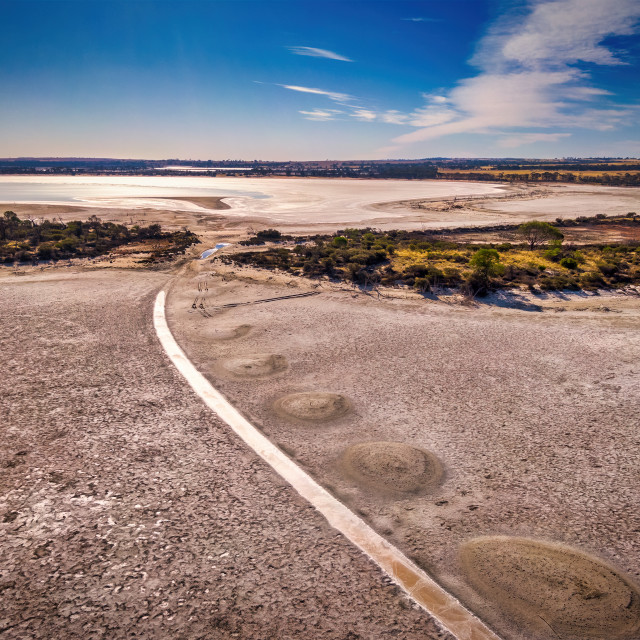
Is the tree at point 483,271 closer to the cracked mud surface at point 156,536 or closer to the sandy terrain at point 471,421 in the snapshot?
the sandy terrain at point 471,421

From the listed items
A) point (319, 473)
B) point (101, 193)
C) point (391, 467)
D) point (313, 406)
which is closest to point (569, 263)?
point (313, 406)

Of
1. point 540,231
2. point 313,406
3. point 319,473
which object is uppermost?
point 540,231

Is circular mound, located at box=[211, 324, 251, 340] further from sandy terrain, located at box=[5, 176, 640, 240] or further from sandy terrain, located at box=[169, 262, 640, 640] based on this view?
sandy terrain, located at box=[5, 176, 640, 240]

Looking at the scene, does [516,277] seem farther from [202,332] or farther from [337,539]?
[337,539]

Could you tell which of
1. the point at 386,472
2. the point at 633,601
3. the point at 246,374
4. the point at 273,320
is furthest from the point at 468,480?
the point at 273,320

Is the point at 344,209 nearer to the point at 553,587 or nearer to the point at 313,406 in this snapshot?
the point at 313,406
